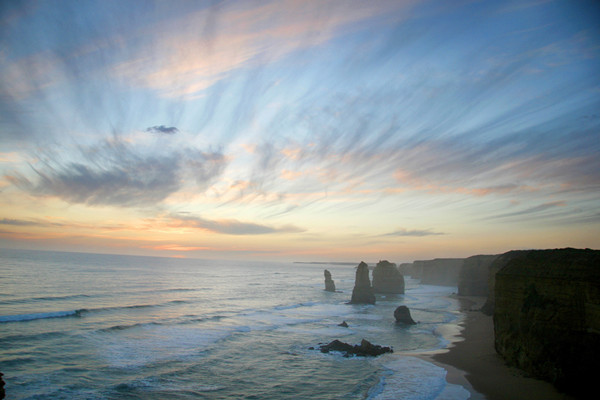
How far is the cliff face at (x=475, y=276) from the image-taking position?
219 feet

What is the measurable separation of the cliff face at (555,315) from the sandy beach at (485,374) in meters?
0.90

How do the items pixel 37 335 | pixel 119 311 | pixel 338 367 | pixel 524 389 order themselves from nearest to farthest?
pixel 524 389 < pixel 338 367 < pixel 37 335 < pixel 119 311

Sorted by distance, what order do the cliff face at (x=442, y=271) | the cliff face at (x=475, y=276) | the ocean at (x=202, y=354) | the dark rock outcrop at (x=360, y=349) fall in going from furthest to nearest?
the cliff face at (x=442, y=271) < the cliff face at (x=475, y=276) < the dark rock outcrop at (x=360, y=349) < the ocean at (x=202, y=354)

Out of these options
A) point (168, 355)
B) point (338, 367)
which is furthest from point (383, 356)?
point (168, 355)

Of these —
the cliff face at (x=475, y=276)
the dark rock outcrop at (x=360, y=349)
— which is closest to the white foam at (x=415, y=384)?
the dark rock outcrop at (x=360, y=349)

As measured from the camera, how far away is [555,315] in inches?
701

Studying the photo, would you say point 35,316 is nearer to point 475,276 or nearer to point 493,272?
point 493,272

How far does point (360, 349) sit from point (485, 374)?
9795 millimetres

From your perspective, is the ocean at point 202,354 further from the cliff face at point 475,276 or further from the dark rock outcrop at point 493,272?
the cliff face at point 475,276

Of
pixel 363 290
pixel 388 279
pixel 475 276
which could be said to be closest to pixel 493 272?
pixel 363 290

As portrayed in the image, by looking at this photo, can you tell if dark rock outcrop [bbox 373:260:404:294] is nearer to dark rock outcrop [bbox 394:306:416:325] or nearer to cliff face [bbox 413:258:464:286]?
dark rock outcrop [bbox 394:306:416:325]

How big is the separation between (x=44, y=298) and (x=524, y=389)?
62.7 metres

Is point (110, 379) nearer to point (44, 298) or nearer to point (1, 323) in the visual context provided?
point (1, 323)

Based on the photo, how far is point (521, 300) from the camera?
67.1 feet
